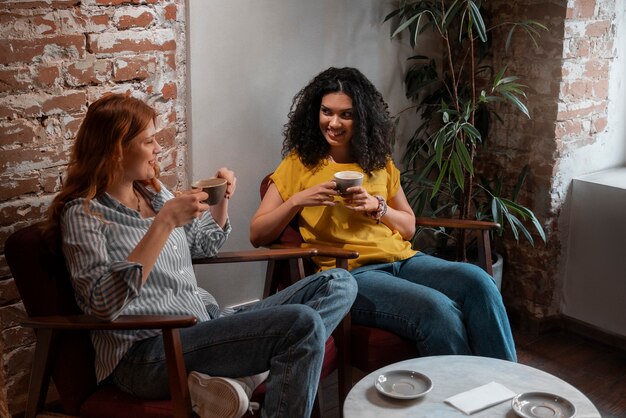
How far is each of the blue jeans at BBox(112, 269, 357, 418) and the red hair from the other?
44 centimetres

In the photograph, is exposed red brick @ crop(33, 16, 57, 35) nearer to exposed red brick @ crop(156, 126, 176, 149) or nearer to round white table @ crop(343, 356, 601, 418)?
exposed red brick @ crop(156, 126, 176, 149)

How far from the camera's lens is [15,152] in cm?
241

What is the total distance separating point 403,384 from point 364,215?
0.83 meters

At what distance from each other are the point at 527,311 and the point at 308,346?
184 cm

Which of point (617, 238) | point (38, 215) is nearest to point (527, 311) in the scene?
point (617, 238)

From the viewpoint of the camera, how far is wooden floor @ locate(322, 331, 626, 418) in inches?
116

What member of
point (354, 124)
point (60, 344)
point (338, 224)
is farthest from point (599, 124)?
point (60, 344)

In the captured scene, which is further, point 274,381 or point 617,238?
point 617,238

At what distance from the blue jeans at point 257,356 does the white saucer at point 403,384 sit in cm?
18

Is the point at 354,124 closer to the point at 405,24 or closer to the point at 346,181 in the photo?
the point at 346,181

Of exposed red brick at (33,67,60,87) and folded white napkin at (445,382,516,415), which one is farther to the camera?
exposed red brick at (33,67,60,87)

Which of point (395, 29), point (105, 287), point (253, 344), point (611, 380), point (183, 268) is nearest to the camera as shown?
point (105, 287)

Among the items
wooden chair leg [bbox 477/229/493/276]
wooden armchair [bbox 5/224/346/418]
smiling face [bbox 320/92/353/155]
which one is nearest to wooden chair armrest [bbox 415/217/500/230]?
wooden chair leg [bbox 477/229/493/276]

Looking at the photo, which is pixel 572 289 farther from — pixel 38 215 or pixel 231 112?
pixel 38 215
